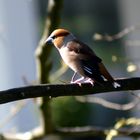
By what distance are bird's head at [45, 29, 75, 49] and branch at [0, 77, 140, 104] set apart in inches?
29.8

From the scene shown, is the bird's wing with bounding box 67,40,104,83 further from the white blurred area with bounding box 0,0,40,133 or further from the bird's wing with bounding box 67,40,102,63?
the white blurred area with bounding box 0,0,40,133

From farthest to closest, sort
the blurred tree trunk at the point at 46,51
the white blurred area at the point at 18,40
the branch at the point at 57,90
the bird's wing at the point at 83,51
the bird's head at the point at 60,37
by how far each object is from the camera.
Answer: the white blurred area at the point at 18,40
the blurred tree trunk at the point at 46,51
the bird's head at the point at 60,37
the bird's wing at the point at 83,51
the branch at the point at 57,90

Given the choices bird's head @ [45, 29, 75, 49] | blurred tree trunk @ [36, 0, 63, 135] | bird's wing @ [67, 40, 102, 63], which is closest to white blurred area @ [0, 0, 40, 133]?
blurred tree trunk @ [36, 0, 63, 135]

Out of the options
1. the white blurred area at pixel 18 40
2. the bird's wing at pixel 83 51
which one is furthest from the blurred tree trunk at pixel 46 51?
the white blurred area at pixel 18 40

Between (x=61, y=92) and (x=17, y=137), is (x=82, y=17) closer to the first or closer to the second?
(x=17, y=137)

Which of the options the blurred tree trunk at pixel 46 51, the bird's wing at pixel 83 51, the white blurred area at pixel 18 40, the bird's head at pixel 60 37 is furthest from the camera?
the white blurred area at pixel 18 40

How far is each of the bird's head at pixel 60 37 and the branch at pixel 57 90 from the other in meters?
0.76

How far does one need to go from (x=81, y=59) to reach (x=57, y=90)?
30.5 inches

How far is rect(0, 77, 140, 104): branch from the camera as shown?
11.4 feet

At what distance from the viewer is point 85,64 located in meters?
4.28

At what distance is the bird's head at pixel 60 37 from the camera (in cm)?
450

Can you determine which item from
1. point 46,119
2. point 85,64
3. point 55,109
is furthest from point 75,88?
point 55,109

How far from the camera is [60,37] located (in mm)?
4551

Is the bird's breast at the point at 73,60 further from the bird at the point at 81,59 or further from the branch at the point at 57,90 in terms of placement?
the branch at the point at 57,90
